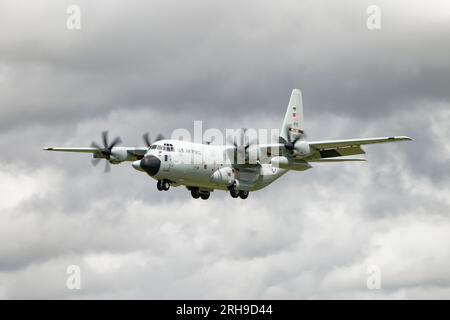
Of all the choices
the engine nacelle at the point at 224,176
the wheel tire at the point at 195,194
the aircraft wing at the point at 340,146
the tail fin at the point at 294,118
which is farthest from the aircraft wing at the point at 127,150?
the aircraft wing at the point at 340,146

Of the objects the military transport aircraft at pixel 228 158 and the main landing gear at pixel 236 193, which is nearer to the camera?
the military transport aircraft at pixel 228 158

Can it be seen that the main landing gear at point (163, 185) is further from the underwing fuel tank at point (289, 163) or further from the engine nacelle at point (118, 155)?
the underwing fuel tank at point (289, 163)

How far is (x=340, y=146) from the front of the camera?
54.7 metres

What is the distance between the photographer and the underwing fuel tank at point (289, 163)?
57.5 m

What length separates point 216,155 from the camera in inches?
2179

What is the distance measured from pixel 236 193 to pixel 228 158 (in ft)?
8.09

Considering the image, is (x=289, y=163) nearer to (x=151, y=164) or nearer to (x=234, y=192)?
(x=234, y=192)

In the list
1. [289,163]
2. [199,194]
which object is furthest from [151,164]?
[289,163]

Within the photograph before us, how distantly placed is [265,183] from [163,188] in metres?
9.06

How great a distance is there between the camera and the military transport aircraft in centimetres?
5203

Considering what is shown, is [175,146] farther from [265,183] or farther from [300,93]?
[300,93]

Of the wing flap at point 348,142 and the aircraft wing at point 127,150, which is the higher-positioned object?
the aircraft wing at point 127,150

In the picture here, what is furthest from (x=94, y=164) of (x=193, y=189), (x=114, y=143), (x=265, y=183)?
(x=265, y=183)

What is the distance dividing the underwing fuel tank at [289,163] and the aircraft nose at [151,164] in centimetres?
946
